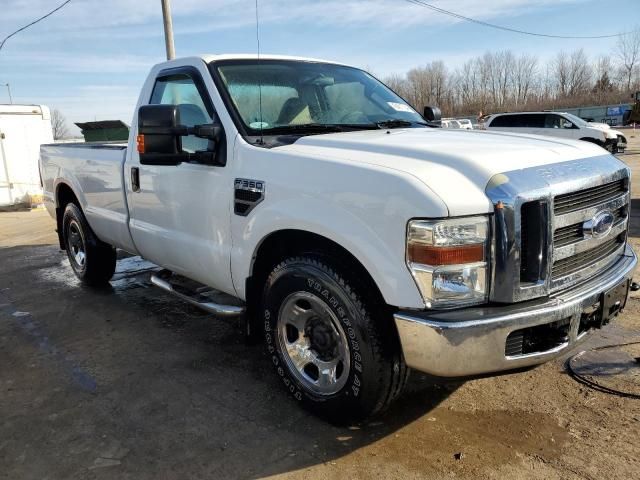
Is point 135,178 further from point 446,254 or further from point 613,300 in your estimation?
point 613,300

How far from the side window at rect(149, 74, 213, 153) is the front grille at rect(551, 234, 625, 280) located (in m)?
2.20

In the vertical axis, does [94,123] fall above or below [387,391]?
above

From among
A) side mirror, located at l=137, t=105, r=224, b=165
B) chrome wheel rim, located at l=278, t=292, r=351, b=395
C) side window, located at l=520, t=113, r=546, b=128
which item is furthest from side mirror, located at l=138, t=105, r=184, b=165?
side window, located at l=520, t=113, r=546, b=128

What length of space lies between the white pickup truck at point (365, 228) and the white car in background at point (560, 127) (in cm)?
1765

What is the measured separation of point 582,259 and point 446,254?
0.91 metres

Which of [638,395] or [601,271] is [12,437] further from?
[638,395]

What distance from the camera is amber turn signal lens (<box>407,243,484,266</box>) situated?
227cm

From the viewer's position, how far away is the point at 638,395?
3.11 metres

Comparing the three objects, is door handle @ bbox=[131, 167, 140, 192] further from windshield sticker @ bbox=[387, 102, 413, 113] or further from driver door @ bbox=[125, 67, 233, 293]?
windshield sticker @ bbox=[387, 102, 413, 113]

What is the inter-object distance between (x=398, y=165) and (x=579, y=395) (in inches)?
72.0

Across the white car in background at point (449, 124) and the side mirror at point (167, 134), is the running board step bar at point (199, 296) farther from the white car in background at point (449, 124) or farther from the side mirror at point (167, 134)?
the white car in background at point (449, 124)

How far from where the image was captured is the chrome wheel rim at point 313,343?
2770mm

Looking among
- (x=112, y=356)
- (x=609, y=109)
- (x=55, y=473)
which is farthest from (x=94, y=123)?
(x=609, y=109)

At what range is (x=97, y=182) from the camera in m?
4.93
